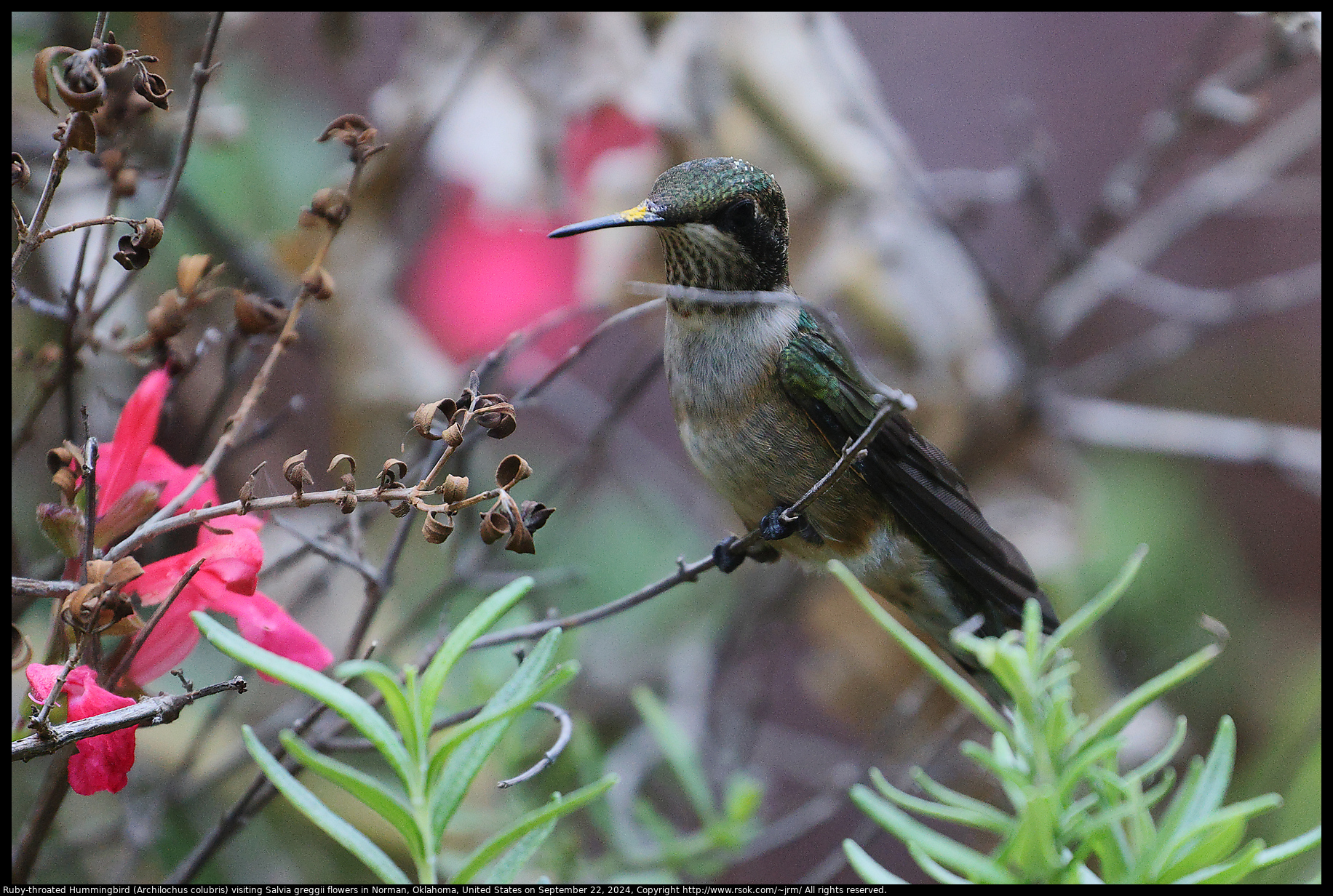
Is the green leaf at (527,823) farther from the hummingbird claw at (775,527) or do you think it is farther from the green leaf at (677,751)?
the green leaf at (677,751)

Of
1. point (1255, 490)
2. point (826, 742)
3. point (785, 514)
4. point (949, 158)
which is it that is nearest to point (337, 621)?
point (785, 514)

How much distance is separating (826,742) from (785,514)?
1.89 metres

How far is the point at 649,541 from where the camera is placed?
6.73 ft

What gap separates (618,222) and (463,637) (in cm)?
38

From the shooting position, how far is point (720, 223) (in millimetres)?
905

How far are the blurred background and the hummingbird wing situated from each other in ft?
0.53

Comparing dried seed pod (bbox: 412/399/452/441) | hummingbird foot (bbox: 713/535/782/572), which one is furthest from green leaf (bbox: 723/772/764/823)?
dried seed pod (bbox: 412/399/452/441)

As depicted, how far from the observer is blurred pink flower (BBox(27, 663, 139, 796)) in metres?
0.49

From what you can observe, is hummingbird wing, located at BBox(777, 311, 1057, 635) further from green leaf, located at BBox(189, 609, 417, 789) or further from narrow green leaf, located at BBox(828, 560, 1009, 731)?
green leaf, located at BBox(189, 609, 417, 789)

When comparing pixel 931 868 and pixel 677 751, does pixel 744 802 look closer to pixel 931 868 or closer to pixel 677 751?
pixel 677 751

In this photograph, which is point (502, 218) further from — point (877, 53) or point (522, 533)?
point (877, 53)

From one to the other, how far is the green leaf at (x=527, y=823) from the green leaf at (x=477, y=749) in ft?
0.07

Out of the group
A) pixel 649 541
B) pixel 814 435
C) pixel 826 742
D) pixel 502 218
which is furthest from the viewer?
pixel 826 742

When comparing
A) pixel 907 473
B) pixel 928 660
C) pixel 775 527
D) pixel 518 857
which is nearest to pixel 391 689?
pixel 518 857
